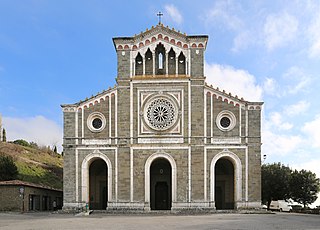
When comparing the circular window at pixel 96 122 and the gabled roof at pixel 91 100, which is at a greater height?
the gabled roof at pixel 91 100

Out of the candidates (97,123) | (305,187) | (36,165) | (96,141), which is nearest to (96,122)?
(97,123)

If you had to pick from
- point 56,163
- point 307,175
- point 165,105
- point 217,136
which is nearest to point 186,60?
point 165,105

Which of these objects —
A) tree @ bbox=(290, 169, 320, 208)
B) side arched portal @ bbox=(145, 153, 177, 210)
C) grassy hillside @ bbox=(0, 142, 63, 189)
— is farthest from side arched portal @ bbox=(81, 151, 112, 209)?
tree @ bbox=(290, 169, 320, 208)

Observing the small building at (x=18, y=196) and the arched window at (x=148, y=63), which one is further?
the arched window at (x=148, y=63)

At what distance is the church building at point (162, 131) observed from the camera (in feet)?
140

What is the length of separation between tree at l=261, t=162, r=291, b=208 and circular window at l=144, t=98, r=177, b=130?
88.4ft

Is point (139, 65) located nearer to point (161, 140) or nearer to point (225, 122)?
point (161, 140)

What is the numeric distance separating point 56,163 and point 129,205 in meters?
46.7

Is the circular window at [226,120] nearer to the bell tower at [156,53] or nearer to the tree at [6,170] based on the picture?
the bell tower at [156,53]

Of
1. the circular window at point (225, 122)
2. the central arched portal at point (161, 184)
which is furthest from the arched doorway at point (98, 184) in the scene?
the circular window at point (225, 122)

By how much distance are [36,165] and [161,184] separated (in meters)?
34.7

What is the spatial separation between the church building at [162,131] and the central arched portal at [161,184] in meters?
2.61

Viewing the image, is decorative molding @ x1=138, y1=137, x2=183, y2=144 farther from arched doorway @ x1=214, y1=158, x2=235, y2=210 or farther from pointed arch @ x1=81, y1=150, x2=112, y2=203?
arched doorway @ x1=214, y1=158, x2=235, y2=210

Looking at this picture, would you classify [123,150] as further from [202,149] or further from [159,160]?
[202,149]
